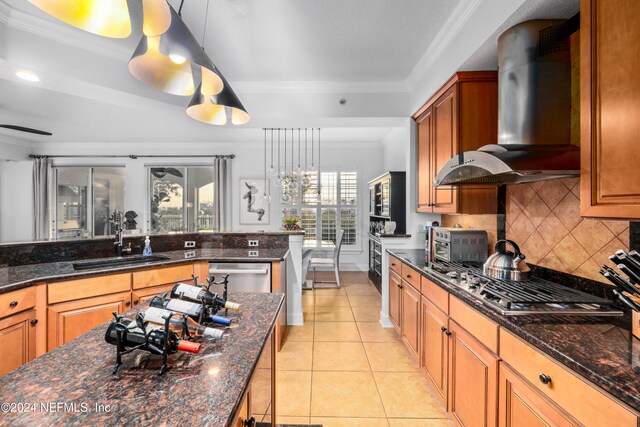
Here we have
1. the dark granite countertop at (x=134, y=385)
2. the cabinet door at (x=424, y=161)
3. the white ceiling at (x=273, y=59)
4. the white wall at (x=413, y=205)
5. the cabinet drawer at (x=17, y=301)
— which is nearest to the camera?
the dark granite countertop at (x=134, y=385)

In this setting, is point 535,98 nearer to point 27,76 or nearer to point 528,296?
point 528,296

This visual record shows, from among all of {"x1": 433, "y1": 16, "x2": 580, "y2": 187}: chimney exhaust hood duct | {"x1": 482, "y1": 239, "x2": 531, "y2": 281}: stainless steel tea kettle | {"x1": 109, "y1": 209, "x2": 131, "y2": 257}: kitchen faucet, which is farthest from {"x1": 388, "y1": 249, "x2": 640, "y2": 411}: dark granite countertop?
{"x1": 109, "y1": 209, "x2": 131, "y2": 257}: kitchen faucet

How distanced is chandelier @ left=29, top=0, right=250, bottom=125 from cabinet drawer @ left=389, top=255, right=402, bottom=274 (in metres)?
2.02

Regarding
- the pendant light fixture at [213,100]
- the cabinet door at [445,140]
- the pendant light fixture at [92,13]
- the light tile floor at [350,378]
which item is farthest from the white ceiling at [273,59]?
the light tile floor at [350,378]

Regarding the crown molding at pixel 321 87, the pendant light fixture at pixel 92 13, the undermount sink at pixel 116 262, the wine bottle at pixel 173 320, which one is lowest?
the undermount sink at pixel 116 262

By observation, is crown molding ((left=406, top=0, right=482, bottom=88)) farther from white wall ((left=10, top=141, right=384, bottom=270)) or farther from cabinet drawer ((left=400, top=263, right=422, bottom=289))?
white wall ((left=10, top=141, right=384, bottom=270))

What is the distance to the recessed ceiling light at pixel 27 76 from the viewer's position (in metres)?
2.24

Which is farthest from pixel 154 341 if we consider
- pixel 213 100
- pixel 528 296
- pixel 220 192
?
pixel 220 192

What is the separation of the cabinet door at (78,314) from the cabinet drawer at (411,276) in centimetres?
244

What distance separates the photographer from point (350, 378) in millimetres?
2238

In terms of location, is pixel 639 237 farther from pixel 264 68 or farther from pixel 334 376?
pixel 264 68

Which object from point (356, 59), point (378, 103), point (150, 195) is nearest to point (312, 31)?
point (356, 59)

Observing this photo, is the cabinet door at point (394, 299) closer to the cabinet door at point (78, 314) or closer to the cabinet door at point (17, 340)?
the cabinet door at point (78, 314)

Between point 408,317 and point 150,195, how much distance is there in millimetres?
5859
